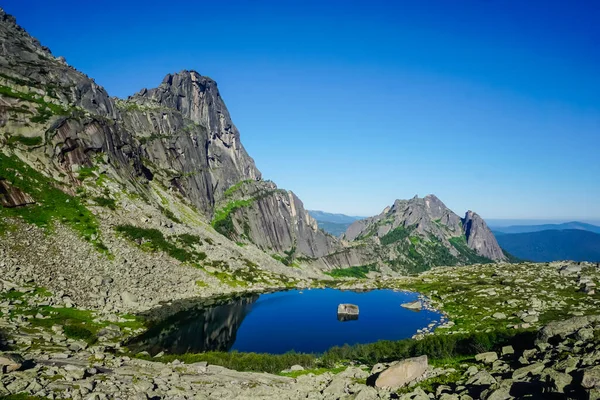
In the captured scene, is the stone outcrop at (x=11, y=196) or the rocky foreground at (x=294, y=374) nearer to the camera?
the rocky foreground at (x=294, y=374)

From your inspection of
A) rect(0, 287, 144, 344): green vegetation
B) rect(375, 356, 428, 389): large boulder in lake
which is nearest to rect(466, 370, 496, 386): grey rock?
rect(375, 356, 428, 389): large boulder in lake

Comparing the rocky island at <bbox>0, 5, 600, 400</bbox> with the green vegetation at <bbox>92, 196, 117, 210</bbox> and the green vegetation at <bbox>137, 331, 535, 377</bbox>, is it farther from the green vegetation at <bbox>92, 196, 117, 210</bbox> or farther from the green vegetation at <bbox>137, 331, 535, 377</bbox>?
the green vegetation at <bbox>92, 196, 117, 210</bbox>

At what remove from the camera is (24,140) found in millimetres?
138625

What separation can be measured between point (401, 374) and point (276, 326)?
2597 inches

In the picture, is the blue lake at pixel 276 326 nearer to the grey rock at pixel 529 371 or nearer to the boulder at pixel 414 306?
the boulder at pixel 414 306

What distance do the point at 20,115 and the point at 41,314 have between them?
107 meters

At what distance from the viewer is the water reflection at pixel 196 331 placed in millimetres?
77688

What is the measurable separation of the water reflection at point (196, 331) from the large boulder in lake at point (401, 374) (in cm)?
4716

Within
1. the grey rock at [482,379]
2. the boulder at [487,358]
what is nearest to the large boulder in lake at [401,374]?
the grey rock at [482,379]

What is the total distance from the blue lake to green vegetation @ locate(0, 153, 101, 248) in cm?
4670

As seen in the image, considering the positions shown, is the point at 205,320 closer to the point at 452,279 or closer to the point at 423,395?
the point at 423,395

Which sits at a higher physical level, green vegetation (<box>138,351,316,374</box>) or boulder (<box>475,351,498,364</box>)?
boulder (<box>475,351,498,364</box>)

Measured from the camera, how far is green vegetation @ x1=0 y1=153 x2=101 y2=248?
112 meters

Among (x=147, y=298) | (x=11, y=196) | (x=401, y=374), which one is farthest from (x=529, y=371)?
(x=11, y=196)
